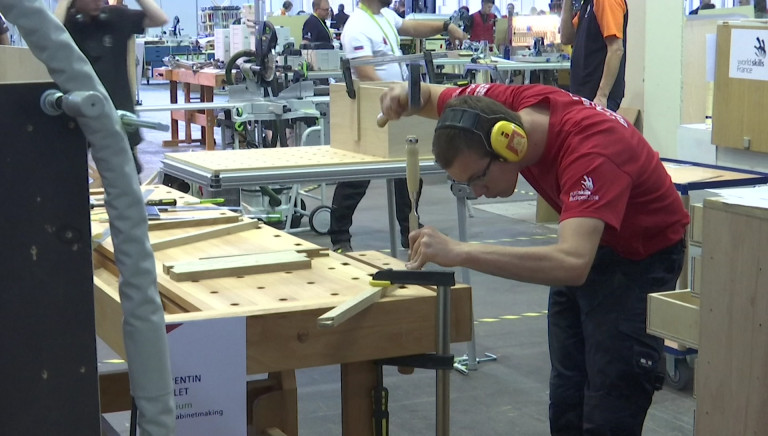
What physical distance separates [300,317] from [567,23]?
4720 millimetres

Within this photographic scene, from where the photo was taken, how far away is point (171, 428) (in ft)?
2.60

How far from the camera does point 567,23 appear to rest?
6.03 meters

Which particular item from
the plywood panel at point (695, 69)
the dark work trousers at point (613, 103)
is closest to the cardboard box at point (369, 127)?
the plywood panel at point (695, 69)

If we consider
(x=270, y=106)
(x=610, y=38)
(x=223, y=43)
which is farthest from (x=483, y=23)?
(x=610, y=38)

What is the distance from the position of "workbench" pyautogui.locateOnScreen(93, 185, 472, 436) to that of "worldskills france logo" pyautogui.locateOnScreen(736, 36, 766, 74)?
1.87 meters

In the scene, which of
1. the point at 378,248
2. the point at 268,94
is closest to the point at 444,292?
the point at 378,248

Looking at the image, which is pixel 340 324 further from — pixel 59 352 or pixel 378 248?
pixel 378 248

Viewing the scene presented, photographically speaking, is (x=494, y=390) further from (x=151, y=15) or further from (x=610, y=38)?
(x=610, y=38)

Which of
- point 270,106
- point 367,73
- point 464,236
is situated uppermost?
point 367,73

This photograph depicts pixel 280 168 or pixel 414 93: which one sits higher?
pixel 414 93

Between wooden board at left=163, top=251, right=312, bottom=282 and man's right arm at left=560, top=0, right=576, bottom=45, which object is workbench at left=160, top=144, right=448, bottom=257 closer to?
wooden board at left=163, top=251, right=312, bottom=282

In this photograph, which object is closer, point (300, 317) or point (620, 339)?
point (300, 317)

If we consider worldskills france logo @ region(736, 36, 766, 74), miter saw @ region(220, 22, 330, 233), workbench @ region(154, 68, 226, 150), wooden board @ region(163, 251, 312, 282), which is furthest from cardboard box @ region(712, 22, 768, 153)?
workbench @ region(154, 68, 226, 150)

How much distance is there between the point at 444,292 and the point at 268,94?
517 centimetres
